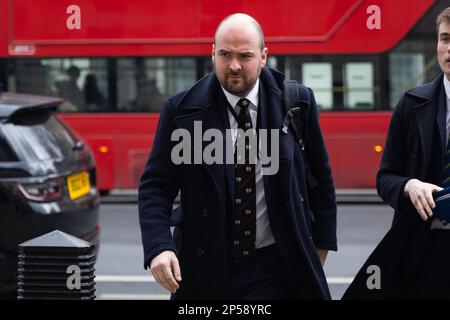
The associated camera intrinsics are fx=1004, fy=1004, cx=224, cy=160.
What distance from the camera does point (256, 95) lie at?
357 cm

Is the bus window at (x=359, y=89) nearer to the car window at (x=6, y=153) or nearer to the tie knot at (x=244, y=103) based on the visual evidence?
the car window at (x=6, y=153)

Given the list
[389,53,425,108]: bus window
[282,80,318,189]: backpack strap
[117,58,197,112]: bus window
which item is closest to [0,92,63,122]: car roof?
[282,80,318,189]: backpack strap

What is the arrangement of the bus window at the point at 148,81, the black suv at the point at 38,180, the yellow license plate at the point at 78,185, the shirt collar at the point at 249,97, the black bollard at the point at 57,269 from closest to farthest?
the shirt collar at the point at 249,97, the black bollard at the point at 57,269, the black suv at the point at 38,180, the yellow license plate at the point at 78,185, the bus window at the point at 148,81

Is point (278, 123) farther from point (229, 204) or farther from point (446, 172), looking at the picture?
point (446, 172)

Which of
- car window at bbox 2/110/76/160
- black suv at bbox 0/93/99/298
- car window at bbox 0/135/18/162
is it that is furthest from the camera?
car window at bbox 2/110/76/160

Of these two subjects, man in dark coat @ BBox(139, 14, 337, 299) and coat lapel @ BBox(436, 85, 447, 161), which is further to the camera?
coat lapel @ BBox(436, 85, 447, 161)

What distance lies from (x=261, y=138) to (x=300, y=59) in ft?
33.1

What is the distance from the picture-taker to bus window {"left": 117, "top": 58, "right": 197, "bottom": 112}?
13.8 m

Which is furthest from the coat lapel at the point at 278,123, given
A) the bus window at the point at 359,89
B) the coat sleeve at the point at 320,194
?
the bus window at the point at 359,89

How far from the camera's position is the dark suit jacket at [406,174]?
140 inches

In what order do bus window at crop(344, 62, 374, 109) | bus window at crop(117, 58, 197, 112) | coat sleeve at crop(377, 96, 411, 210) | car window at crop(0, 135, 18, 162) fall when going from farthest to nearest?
bus window at crop(117, 58, 197, 112) < bus window at crop(344, 62, 374, 109) < car window at crop(0, 135, 18, 162) < coat sleeve at crop(377, 96, 411, 210)

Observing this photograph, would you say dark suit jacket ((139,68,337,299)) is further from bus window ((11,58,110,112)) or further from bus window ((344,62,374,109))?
bus window ((11,58,110,112))

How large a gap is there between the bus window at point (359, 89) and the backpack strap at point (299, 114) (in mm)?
9989
